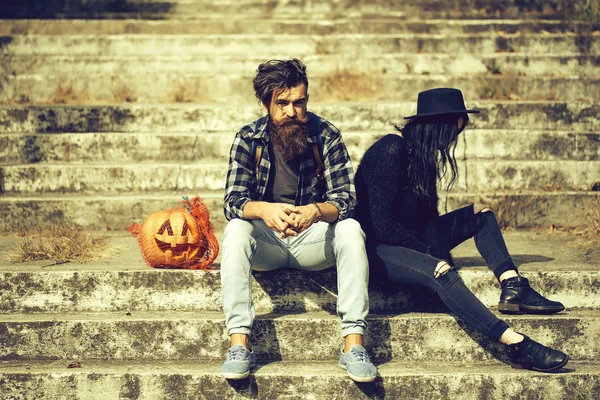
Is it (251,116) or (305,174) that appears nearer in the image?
(305,174)

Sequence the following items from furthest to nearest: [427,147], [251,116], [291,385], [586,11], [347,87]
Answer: [586,11] < [347,87] < [251,116] < [427,147] < [291,385]

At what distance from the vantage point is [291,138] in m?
4.00

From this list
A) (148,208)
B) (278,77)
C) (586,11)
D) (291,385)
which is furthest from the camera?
(586,11)

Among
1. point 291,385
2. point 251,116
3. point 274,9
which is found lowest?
point 291,385

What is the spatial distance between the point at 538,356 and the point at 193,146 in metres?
3.53

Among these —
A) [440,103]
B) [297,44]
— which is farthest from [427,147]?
[297,44]

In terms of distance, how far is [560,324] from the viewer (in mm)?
4008

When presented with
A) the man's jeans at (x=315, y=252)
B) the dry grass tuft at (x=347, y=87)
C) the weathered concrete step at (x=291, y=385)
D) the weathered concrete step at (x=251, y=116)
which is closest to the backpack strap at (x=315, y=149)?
the man's jeans at (x=315, y=252)

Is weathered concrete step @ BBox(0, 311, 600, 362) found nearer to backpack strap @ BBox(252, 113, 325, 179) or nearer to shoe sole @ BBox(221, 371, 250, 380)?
shoe sole @ BBox(221, 371, 250, 380)

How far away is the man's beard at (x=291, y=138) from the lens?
400 cm

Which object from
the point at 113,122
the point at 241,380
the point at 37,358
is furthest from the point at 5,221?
the point at 241,380

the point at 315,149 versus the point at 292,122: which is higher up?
the point at 292,122

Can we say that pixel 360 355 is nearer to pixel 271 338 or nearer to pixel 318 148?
pixel 271 338

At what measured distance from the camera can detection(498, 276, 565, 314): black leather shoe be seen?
403 centimetres
